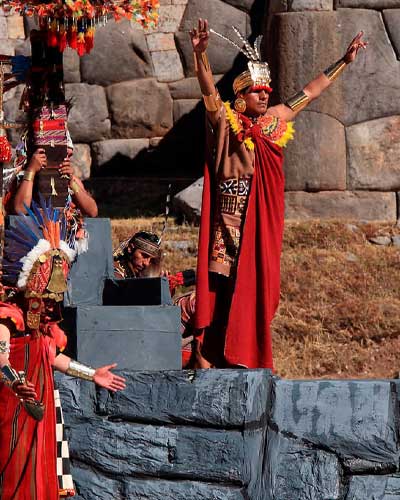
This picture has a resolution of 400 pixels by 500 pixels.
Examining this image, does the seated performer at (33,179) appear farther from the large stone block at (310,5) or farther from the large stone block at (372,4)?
the large stone block at (372,4)

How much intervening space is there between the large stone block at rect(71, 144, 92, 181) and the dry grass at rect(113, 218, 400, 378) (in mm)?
2394

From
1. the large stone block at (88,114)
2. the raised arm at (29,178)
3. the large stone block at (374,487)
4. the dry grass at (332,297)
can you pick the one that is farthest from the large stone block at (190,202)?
the large stone block at (374,487)

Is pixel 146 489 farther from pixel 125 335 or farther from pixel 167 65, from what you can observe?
pixel 167 65

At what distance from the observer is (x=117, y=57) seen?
1614cm

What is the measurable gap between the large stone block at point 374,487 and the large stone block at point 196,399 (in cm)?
55

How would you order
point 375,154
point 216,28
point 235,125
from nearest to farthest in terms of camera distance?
point 235,125 < point 375,154 < point 216,28

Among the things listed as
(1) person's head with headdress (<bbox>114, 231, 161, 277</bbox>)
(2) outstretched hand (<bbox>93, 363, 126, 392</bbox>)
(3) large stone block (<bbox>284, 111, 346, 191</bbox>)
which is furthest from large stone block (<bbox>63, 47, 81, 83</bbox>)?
(2) outstretched hand (<bbox>93, 363, 126, 392</bbox>)

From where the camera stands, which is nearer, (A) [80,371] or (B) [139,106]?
(A) [80,371]

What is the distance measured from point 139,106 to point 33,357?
A: 8.90 meters

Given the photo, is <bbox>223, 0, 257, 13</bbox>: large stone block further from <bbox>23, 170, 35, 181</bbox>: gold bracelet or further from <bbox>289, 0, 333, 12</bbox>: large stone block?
<bbox>23, 170, 35, 181</bbox>: gold bracelet

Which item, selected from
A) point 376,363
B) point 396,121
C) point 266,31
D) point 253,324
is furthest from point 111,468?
point 266,31

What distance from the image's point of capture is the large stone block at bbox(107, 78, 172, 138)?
53.2ft

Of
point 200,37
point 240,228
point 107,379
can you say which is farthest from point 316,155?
point 107,379

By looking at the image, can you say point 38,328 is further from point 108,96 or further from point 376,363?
point 108,96
